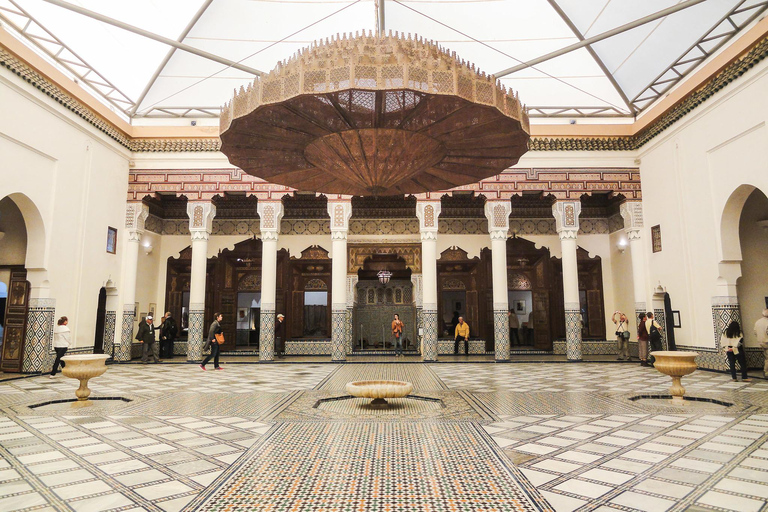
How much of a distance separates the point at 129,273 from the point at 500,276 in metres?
7.43

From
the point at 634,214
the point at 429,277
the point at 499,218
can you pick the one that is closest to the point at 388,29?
the point at 499,218

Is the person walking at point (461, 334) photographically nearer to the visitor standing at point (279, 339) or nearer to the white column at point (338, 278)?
the white column at point (338, 278)

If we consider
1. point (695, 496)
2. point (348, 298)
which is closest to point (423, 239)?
point (348, 298)

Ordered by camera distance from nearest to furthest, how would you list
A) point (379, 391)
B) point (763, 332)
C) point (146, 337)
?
point (379, 391)
point (763, 332)
point (146, 337)

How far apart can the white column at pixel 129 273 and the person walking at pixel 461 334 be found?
6.84m

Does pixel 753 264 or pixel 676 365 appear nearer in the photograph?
pixel 676 365

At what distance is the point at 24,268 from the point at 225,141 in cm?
561

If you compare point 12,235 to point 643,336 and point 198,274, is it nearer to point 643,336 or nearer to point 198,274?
point 198,274

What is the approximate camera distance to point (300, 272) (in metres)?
11.5

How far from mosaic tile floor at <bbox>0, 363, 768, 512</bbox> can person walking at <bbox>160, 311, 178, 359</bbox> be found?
4.82m

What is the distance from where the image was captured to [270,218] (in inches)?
380

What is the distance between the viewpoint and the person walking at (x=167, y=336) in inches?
405

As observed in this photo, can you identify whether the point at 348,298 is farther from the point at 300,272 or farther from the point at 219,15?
the point at 219,15

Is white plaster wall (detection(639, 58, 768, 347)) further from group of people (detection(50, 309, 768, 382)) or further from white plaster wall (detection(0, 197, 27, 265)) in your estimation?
white plaster wall (detection(0, 197, 27, 265))
